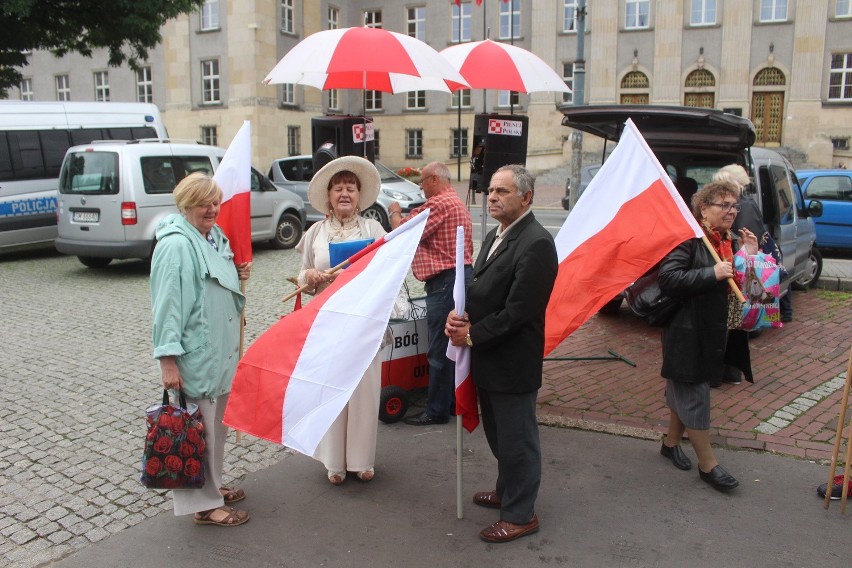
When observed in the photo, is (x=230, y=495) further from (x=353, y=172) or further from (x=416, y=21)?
(x=416, y=21)

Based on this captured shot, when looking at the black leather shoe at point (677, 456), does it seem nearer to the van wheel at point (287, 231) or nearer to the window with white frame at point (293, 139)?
the van wheel at point (287, 231)

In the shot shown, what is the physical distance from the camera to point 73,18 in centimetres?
1822

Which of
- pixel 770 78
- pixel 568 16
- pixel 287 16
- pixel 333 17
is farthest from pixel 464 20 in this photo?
pixel 770 78

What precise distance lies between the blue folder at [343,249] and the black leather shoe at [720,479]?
2534mm

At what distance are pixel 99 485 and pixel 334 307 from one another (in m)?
1.98

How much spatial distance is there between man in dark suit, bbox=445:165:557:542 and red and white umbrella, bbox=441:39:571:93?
12.1 ft

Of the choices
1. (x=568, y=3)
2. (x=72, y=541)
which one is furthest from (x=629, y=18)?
(x=72, y=541)

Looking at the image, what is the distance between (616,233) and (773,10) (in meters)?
34.8

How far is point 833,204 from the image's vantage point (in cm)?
1367

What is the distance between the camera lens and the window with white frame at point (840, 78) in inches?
1316

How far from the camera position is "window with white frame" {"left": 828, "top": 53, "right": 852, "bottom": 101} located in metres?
33.4

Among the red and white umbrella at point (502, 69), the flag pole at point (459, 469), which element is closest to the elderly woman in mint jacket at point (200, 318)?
the flag pole at point (459, 469)

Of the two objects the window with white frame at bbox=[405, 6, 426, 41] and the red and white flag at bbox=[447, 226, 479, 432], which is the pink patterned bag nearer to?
the red and white flag at bbox=[447, 226, 479, 432]

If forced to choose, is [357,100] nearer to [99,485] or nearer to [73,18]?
[73,18]
